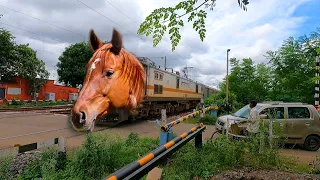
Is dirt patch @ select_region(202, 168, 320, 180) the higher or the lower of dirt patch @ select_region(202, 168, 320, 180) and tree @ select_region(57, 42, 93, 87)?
the lower

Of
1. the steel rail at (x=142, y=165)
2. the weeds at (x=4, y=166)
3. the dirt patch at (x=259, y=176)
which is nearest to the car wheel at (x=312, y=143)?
the dirt patch at (x=259, y=176)

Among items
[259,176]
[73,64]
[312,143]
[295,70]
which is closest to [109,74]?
[73,64]

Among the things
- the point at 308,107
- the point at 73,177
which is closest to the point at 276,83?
the point at 308,107

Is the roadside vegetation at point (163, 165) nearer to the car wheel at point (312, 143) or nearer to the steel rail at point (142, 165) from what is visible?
the steel rail at point (142, 165)

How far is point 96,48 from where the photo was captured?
66.7 inches

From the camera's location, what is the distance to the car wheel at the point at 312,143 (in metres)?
10.1

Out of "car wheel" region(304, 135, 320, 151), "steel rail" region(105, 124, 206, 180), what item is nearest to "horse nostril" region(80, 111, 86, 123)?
"steel rail" region(105, 124, 206, 180)

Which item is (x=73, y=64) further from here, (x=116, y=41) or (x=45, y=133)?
(x=45, y=133)

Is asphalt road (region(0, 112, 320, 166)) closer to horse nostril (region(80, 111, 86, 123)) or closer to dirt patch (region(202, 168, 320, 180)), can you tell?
dirt patch (region(202, 168, 320, 180))

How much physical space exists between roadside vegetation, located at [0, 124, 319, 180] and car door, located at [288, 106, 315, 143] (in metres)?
3.01

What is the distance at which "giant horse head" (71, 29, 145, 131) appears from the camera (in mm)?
1532

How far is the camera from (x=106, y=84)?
161cm

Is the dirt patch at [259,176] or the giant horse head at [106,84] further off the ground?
the giant horse head at [106,84]

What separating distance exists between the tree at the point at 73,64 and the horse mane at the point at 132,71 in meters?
0.43
